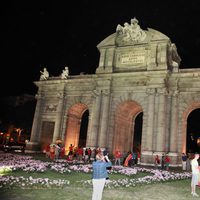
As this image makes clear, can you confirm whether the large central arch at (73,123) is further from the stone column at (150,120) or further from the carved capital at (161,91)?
the carved capital at (161,91)

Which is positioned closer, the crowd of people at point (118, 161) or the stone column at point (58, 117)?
the crowd of people at point (118, 161)

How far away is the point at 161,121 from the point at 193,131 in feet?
86.8

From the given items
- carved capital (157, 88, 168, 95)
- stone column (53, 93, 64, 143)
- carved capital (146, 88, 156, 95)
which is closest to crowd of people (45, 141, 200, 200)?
stone column (53, 93, 64, 143)

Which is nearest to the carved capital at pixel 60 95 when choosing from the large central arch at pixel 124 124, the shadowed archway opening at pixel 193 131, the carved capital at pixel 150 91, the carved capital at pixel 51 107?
the carved capital at pixel 51 107

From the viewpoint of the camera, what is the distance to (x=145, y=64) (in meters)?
35.8

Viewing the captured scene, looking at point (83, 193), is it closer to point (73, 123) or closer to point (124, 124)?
point (124, 124)

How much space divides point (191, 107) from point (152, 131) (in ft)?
22.1

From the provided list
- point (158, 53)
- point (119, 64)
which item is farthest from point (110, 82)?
point (158, 53)

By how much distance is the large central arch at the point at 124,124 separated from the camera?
37.1 metres

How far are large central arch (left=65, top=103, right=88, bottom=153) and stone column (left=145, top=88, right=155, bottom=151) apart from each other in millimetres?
12504

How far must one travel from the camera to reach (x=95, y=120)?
119 feet

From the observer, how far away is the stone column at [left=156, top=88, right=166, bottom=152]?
31516mm

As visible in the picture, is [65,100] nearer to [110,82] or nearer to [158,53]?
[110,82]

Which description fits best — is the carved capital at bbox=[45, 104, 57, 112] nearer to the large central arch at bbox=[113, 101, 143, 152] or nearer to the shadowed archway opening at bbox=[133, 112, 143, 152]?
the large central arch at bbox=[113, 101, 143, 152]
